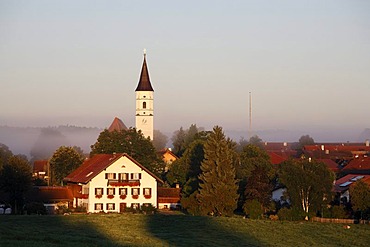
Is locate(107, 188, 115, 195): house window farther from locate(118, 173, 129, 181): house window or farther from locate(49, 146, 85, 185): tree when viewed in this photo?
locate(49, 146, 85, 185): tree

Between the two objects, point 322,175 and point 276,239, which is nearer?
point 276,239

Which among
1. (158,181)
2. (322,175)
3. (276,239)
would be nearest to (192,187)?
(158,181)

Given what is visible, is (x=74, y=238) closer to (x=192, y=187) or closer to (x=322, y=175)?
(x=322, y=175)

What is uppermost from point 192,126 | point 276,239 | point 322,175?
point 192,126

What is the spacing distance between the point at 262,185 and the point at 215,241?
2964 centimetres

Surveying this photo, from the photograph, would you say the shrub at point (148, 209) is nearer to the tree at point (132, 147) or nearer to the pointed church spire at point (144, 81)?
the tree at point (132, 147)

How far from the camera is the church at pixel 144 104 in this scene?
14012 centimetres

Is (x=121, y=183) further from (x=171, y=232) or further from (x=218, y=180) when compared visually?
(x=171, y=232)

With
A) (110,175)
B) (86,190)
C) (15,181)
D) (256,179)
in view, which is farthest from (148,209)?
(15,181)

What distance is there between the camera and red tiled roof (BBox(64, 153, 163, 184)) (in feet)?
256

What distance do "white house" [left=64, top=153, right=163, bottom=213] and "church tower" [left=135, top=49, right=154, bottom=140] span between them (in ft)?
198

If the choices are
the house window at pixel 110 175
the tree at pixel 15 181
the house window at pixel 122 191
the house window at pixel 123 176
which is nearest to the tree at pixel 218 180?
the house window at pixel 122 191

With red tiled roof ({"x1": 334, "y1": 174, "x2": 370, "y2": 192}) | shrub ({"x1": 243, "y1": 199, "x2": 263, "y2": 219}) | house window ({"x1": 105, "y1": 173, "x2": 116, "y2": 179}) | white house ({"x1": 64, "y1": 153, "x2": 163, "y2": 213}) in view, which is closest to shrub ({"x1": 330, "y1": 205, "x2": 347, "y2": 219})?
shrub ({"x1": 243, "y1": 199, "x2": 263, "y2": 219})

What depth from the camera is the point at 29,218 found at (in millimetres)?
55188
